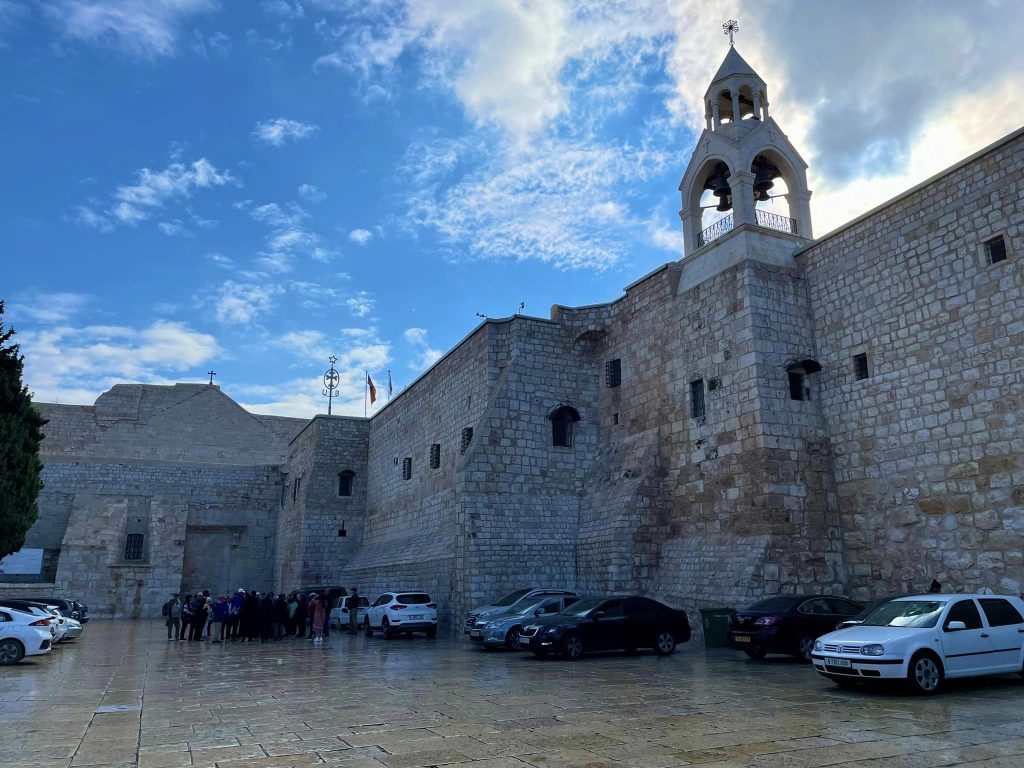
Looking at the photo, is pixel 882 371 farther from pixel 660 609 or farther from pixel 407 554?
pixel 407 554

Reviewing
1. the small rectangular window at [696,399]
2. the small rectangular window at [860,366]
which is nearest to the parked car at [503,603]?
the small rectangular window at [696,399]

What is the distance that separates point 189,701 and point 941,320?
14.3m

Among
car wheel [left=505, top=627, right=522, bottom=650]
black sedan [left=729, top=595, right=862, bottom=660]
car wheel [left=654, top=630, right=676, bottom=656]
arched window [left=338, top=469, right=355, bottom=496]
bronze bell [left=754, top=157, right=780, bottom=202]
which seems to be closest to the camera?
black sedan [left=729, top=595, right=862, bottom=660]

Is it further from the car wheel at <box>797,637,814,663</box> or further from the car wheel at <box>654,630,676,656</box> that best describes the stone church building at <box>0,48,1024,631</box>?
the car wheel at <box>797,637,814,663</box>

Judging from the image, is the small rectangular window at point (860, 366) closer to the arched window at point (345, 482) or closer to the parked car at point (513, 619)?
the parked car at point (513, 619)

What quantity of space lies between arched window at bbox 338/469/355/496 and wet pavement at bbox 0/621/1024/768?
19557 mm

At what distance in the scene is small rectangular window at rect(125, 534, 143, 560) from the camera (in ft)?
111

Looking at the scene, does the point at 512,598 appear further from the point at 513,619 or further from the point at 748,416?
the point at 748,416

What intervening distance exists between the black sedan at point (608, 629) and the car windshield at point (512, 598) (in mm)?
2909

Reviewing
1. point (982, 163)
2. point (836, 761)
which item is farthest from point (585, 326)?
point (836, 761)

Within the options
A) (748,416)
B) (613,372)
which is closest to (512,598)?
(748,416)

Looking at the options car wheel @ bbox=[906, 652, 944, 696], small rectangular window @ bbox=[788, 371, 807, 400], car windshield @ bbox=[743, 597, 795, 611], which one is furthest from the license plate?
small rectangular window @ bbox=[788, 371, 807, 400]

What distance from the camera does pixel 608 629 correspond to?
13.8m

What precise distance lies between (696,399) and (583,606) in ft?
21.5
